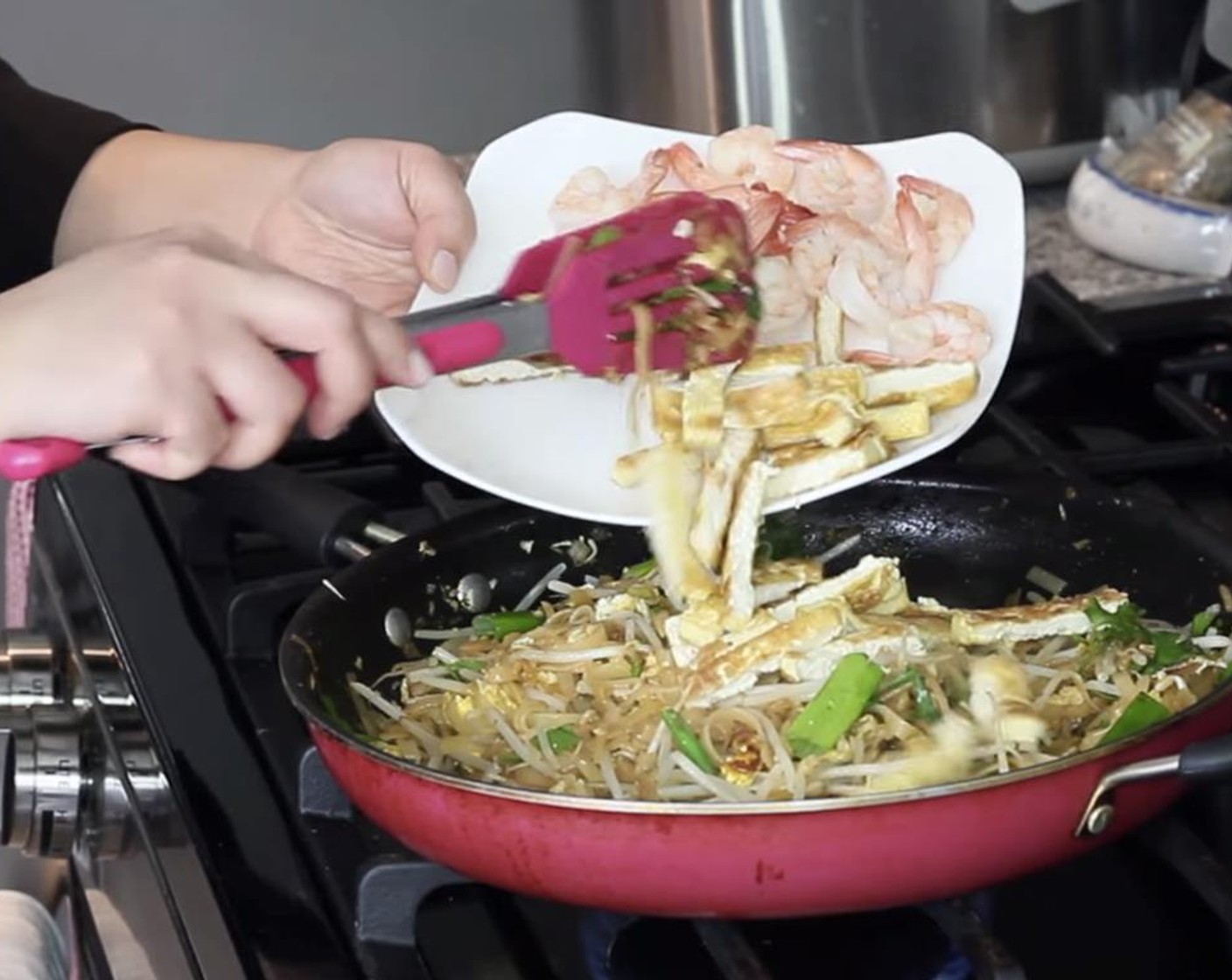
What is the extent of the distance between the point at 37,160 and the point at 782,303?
554 mm

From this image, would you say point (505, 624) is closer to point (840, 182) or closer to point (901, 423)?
point (901, 423)

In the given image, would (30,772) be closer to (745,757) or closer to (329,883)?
(329,883)

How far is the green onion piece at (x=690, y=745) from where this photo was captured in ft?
2.95

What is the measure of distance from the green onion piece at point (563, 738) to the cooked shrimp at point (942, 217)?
0.38m

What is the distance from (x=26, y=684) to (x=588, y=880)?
0.47 metres

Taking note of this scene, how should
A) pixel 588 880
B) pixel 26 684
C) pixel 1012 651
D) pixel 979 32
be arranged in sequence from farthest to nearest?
pixel 979 32, pixel 26 684, pixel 1012 651, pixel 588 880

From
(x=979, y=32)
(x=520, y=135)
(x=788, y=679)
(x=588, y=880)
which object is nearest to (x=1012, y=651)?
(x=788, y=679)

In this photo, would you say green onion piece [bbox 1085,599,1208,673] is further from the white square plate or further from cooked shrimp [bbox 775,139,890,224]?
cooked shrimp [bbox 775,139,890,224]

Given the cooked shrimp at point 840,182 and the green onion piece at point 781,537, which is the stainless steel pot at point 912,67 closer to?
the cooked shrimp at point 840,182

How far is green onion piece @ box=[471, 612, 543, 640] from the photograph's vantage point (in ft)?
3.54

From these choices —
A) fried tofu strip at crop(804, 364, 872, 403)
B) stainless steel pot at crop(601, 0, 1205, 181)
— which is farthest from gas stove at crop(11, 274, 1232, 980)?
stainless steel pot at crop(601, 0, 1205, 181)

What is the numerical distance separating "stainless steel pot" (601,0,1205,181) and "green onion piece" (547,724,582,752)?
96 cm

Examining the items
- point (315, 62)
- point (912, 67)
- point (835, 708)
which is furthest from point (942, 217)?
point (315, 62)

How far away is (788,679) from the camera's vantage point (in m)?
0.95
